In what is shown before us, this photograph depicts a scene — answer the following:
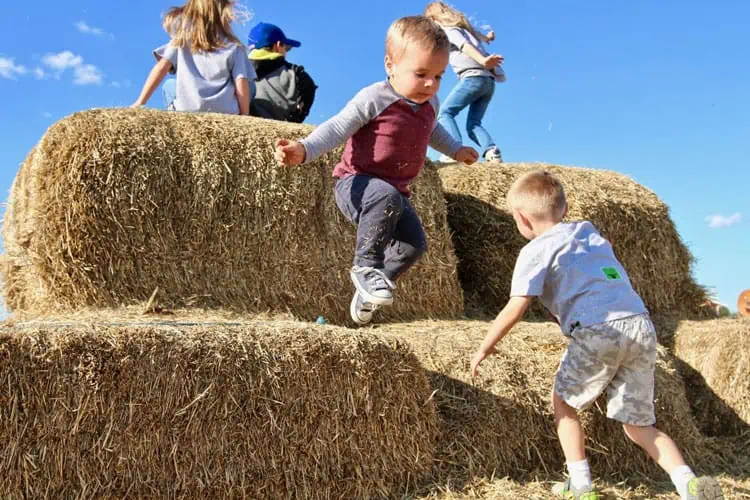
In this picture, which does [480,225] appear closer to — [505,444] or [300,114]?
[300,114]

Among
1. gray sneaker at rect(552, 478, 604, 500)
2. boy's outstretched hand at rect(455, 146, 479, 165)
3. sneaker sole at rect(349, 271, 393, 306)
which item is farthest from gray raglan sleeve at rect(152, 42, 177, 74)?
gray sneaker at rect(552, 478, 604, 500)

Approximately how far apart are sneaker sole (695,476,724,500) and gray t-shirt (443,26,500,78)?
482 cm

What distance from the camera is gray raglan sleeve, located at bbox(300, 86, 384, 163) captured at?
10.7 feet

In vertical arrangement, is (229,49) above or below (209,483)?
above

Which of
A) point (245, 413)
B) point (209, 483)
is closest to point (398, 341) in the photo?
point (245, 413)

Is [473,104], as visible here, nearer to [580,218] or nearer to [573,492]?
[580,218]

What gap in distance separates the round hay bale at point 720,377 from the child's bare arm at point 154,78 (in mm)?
4030

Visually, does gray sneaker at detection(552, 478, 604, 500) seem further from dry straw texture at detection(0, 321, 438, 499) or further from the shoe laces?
the shoe laces

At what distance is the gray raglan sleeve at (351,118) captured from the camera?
3.27 meters

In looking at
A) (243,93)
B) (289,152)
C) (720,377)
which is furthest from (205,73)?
(720,377)

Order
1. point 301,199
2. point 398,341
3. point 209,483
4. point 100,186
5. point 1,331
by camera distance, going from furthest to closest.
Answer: point 301,199 → point 100,186 → point 398,341 → point 209,483 → point 1,331

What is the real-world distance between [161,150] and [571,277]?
8.19ft

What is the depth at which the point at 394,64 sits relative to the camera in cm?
330

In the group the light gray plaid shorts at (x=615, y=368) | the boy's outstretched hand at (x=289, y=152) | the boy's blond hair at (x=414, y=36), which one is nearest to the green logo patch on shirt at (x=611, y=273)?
the light gray plaid shorts at (x=615, y=368)
